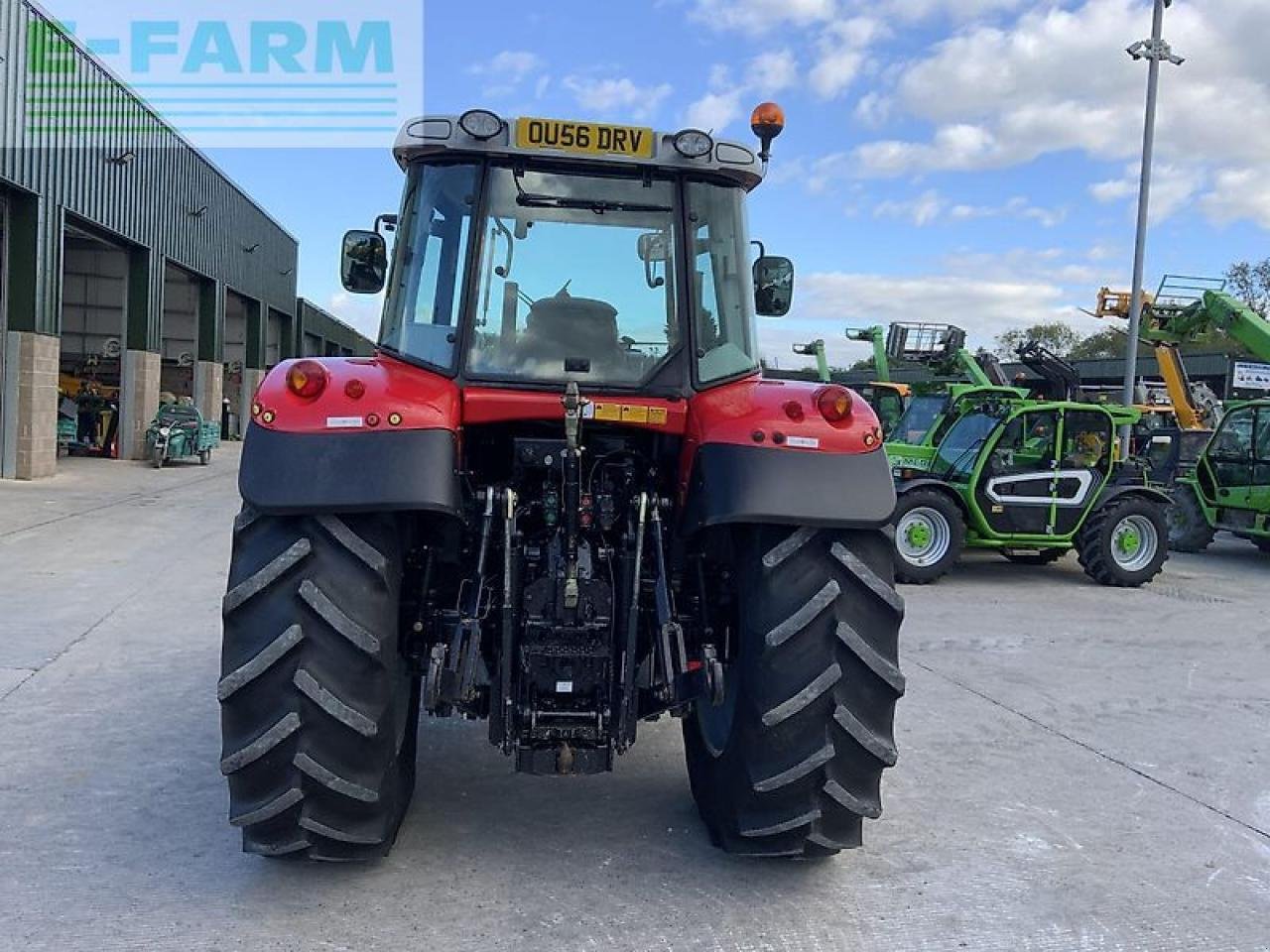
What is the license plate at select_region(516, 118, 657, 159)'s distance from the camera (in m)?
3.94

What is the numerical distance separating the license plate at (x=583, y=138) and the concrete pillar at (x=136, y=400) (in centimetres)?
2140

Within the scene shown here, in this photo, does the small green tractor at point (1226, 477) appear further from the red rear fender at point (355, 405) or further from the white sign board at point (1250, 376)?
the red rear fender at point (355, 405)

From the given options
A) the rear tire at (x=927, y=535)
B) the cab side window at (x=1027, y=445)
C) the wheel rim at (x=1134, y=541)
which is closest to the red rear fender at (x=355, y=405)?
the rear tire at (x=927, y=535)

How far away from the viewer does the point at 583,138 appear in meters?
3.96

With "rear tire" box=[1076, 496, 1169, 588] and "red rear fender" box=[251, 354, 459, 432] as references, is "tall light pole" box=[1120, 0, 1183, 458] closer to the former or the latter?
"rear tire" box=[1076, 496, 1169, 588]

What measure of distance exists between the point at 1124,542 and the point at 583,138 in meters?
9.37

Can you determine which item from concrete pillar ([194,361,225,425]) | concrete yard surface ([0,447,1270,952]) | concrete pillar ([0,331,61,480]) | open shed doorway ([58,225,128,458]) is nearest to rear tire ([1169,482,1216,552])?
concrete yard surface ([0,447,1270,952])

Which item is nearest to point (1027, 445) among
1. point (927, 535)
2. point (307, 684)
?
point (927, 535)

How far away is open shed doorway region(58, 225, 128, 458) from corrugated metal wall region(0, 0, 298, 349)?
6.81 feet

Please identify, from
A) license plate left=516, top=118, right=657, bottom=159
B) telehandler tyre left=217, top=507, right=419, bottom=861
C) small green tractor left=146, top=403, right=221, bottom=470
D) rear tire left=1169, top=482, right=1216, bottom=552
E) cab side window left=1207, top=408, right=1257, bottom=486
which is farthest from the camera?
small green tractor left=146, top=403, right=221, bottom=470

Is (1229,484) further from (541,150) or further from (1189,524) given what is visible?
(541,150)

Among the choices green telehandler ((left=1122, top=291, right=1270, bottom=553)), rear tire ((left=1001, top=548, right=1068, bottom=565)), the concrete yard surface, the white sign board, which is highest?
the white sign board

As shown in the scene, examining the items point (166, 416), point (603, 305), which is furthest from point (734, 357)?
point (166, 416)

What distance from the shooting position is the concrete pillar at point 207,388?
28062 mm
